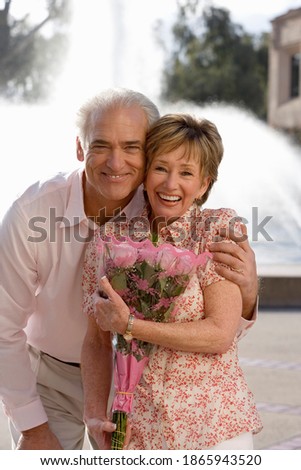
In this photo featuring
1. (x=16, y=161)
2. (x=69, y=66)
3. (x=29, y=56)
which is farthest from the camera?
(x=29, y=56)

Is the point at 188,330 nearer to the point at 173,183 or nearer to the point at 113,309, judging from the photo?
the point at 113,309

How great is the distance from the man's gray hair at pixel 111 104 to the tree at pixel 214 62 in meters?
53.8

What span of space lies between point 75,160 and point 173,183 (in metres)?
14.6

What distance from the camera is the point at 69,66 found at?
35.2 m

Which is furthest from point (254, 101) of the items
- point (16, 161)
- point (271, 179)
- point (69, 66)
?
point (16, 161)

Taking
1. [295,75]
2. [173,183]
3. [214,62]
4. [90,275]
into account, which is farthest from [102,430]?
[214,62]

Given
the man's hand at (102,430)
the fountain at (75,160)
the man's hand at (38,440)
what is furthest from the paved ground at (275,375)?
the man's hand at (102,430)

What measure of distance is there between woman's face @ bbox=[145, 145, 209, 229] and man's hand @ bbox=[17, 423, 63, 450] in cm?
96

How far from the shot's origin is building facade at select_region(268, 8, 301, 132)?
4656cm

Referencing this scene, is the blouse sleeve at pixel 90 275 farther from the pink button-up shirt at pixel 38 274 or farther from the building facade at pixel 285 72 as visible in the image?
the building facade at pixel 285 72

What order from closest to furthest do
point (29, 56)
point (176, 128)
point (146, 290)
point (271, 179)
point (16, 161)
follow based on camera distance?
point (146, 290) < point (176, 128) < point (16, 161) < point (271, 179) < point (29, 56)

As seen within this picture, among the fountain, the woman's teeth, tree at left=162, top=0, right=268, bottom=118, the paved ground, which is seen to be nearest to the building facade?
tree at left=162, top=0, right=268, bottom=118

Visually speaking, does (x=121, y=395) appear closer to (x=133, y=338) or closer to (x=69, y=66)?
(x=133, y=338)
